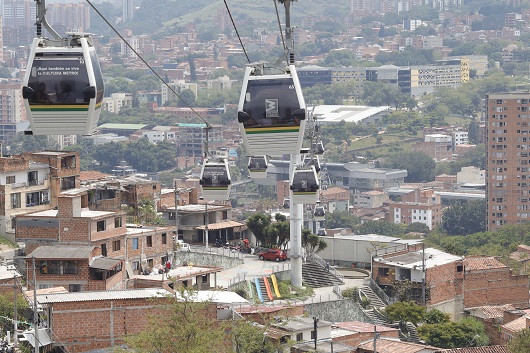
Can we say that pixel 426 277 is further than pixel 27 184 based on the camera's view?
No

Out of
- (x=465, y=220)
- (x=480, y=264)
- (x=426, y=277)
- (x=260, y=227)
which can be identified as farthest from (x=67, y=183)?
(x=465, y=220)

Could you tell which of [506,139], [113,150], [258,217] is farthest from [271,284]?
[113,150]

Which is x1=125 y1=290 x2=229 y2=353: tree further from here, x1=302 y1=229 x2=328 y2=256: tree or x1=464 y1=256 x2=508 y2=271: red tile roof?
x1=464 y1=256 x2=508 y2=271: red tile roof

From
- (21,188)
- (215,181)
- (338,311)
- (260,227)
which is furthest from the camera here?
(260,227)

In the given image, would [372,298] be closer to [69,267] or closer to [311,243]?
[311,243]

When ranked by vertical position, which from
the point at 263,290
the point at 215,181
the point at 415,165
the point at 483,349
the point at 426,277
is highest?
the point at 215,181

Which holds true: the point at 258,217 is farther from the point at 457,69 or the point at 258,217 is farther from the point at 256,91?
the point at 457,69

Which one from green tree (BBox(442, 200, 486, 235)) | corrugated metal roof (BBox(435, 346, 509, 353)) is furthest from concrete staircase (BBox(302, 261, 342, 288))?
green tree (BBox(442, 200, 486, 235))

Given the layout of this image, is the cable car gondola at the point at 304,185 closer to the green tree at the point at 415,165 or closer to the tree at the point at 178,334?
the tree at the point at 178,334
